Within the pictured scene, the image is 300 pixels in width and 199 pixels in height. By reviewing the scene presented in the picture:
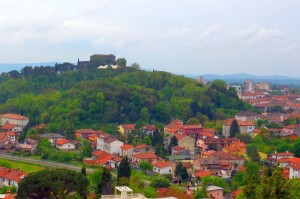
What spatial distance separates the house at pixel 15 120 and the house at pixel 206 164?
17.4 meters

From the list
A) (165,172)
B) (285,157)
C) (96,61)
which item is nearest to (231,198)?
(165,172)

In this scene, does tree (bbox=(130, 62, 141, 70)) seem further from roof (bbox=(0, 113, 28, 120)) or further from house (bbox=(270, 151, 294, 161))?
house (bbox=(270, 151, 294, 161))

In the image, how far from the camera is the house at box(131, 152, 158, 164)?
27.6 meters

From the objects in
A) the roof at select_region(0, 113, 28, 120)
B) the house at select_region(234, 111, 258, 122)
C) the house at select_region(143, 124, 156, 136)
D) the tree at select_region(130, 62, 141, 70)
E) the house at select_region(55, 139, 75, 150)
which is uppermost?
the tree at select_region(130, 62, 141, 70)

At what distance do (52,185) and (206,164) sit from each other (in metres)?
12.0

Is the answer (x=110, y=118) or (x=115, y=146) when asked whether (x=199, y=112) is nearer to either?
(x=110, y=118)

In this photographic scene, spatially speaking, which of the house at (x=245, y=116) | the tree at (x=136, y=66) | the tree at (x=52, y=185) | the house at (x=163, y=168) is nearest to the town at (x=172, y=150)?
the house at (x=163, y=168)

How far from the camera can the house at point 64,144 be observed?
31.5m

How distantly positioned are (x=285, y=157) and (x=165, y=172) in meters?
6.87

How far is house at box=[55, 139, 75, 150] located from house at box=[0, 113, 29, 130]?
759 centimetres

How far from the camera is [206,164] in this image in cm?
2570

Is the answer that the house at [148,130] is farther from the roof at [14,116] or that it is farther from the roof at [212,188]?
the roof at [212,188]

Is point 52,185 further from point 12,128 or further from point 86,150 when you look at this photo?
point 12,128

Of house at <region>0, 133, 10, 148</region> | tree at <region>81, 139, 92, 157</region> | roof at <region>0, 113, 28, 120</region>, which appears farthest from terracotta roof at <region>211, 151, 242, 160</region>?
roof at <region>0, 113, 28, 120</region>
